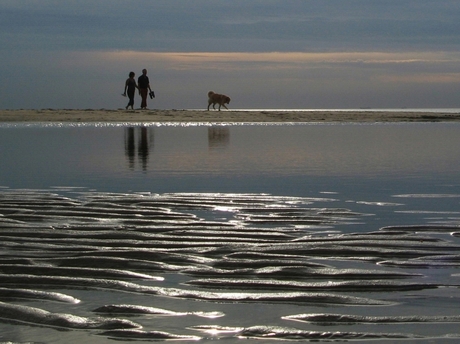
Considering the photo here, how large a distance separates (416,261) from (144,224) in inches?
90.6

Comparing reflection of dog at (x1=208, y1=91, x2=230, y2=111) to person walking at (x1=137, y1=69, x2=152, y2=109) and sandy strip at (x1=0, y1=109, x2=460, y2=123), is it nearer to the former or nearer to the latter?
sandy strip at (x1=0, y1=109, x2=460, y2=123)

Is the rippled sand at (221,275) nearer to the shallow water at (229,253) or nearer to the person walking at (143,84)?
the shallow water at (229,253)

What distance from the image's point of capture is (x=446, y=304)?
4000mm

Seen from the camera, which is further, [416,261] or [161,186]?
[161,186]

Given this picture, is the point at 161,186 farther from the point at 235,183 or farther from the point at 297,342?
the point at 297,342

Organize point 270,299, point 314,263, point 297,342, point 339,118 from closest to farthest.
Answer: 1. point 297,342
2. point 270,299
3. point 314,263
4. point 339,118

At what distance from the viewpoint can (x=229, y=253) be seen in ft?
17.1

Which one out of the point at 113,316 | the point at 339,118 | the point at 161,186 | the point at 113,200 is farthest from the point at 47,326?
the point at 339,118

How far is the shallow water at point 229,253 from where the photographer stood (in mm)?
3691

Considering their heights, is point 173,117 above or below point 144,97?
below

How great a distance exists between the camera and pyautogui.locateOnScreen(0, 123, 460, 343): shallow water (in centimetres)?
369

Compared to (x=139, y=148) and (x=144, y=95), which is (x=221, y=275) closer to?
(x=139, y=148)

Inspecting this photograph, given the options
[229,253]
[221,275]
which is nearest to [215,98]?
[229,253]

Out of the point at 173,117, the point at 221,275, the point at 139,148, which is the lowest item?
the point at 221,275
